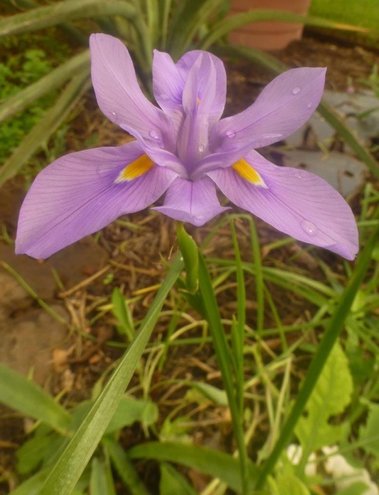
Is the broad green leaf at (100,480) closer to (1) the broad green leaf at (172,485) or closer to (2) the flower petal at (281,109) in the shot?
(1) the broad green leaf at (172,485)

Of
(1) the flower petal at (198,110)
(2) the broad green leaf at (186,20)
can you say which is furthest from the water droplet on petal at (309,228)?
(2) the broad green leaf at (186,20)

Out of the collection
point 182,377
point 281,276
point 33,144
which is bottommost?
point 182,377

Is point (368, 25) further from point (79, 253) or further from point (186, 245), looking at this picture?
point (186, 245)

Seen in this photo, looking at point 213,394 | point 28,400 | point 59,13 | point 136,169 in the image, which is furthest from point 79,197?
point 59,13

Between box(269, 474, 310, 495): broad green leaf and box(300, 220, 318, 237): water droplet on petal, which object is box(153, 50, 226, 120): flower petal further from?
box(269, 474, 310, 495): broad green leaf

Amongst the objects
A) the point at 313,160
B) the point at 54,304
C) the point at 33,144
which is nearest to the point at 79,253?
the point at 54,304

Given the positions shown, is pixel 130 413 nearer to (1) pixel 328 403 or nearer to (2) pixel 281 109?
(1) pixel 328 403
